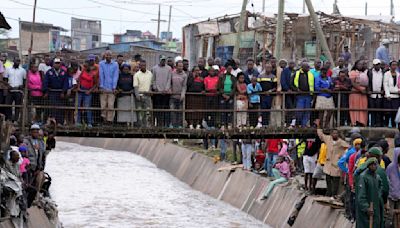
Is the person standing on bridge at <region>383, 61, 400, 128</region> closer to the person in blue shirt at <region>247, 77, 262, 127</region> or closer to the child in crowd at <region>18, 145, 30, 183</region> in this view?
the person in blue shirt at <region>247, 77, 262, 127</region>

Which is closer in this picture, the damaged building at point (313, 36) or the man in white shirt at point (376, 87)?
the man in white shirt at point (376, 87)

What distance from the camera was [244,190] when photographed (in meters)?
30.0

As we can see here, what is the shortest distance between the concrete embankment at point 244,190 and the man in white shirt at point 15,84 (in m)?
7.15

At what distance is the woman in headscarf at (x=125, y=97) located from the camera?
75.2 feet

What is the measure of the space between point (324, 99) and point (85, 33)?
7593cm

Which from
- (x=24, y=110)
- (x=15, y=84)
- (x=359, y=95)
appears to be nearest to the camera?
(x=24, y=110)

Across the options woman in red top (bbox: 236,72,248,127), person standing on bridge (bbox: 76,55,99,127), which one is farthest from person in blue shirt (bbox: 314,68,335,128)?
person standing on bridge (bbox: 76,55,99,127)

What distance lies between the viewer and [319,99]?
23.3 meters

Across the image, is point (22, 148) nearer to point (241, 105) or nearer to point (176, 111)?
point (176, 111)

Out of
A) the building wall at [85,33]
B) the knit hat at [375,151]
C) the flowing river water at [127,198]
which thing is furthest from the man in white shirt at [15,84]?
the building wall at [85,33]

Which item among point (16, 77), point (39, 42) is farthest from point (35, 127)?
point (39, 42)

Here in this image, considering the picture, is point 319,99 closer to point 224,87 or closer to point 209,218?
point 224,87

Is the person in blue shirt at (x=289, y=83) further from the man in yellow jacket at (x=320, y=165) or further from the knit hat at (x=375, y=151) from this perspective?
the knit hat at (x=375, y=151)

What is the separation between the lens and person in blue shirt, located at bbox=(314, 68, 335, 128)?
23.2 m
